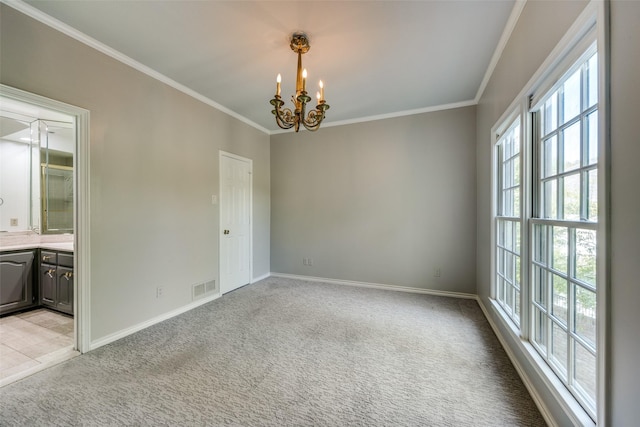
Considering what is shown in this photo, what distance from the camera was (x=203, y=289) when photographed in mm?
3391

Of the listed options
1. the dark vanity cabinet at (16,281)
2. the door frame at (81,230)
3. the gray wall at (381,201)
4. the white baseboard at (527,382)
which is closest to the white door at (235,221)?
the gray wall at (381,201)

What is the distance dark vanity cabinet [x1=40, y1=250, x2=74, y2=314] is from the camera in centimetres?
290

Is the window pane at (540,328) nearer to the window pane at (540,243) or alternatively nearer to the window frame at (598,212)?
the window frame at (598,212)

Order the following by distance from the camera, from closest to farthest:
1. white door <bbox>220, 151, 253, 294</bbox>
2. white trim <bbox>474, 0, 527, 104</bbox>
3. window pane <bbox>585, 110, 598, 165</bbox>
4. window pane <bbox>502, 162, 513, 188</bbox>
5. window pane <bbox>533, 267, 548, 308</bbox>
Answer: window pane <bbox>585, 110, 598, 165</bbox>
window pane <bbox>533, 267, 548, 308</bbox>
white trim <bbox>474, 0, 527, 104</bbox>
window pane <bbox>502, 162, 513, 188</bbox>
white door <bbox>220, 151, 253, 294</bbox>

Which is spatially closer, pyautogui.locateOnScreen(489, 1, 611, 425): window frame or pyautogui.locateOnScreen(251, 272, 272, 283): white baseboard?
pyautogui.locateOnScreen(489, 1, 611, 425): window frame

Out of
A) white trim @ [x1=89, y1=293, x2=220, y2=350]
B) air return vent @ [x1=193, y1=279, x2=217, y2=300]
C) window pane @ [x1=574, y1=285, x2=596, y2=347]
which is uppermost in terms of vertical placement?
window pane @ [x1=574, y1=285, x2=596, y2=347]

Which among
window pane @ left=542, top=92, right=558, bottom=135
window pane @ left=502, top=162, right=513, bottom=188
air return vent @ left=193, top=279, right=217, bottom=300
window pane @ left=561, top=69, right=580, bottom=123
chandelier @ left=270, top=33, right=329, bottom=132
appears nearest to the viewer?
window pane @ left=561, top=69, right=580, bottom=123

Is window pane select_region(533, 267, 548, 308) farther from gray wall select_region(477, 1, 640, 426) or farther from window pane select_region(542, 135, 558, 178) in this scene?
gray wall select_region(477, 1, 640, 426)

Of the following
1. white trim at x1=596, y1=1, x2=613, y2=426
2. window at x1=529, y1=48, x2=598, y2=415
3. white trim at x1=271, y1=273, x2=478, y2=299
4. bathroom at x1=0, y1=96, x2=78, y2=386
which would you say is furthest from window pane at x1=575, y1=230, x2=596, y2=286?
bathroom at x1=0, y1=96, x2=78, y2=386

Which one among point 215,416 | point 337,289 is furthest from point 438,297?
point 215,416

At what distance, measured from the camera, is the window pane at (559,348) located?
1.47 meters

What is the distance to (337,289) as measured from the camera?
13.1ft

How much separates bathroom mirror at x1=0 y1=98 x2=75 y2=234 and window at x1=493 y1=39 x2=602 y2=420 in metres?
5.02

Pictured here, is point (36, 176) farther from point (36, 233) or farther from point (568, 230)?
point (568, 230)
